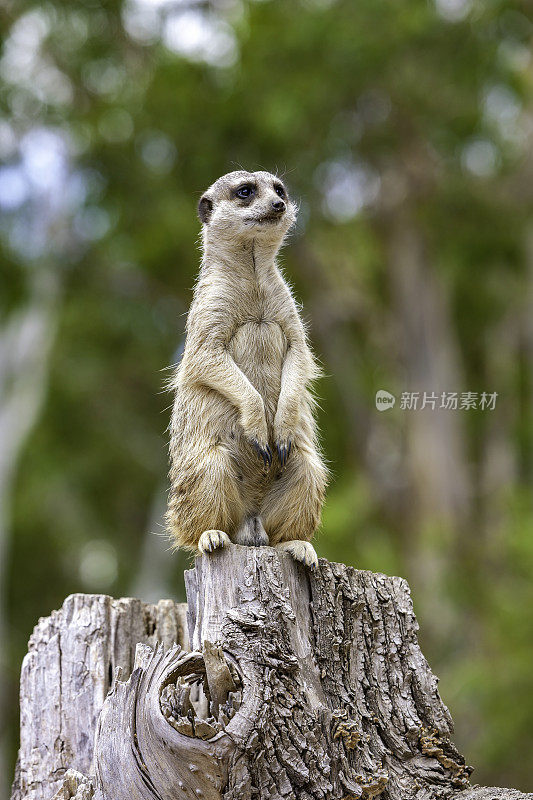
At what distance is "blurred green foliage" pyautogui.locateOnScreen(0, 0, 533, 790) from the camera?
44.5ft

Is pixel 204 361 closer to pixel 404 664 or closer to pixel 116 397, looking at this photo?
pixel 404 664

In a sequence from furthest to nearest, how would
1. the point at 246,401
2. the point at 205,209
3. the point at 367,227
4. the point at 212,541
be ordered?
1. the point at 367,227
2. the point at 205,209
3. the point at 246,401
4. the point at 212,541

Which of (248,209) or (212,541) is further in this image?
(248,209)

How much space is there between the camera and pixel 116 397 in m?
22.4

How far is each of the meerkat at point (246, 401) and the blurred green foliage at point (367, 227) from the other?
788cm

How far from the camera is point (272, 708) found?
13.1ft

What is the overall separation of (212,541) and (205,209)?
76.8 inches

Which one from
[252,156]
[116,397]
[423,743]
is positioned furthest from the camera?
[116,397]

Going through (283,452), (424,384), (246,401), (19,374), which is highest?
(19,374)

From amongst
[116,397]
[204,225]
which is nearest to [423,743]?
[204,225]

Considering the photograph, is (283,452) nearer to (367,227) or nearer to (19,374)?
(367,227)

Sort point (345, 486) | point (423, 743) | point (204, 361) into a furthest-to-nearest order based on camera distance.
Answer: point (345, 486), point (204, 361), point (423, 743)

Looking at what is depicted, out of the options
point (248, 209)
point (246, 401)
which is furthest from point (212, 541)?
point (248, 209)

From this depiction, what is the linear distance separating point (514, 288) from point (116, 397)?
925 cm
